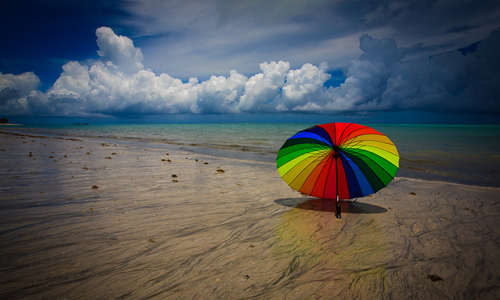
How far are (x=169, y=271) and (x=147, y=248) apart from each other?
95 centimetres

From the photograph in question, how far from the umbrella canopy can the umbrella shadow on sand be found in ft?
3.56

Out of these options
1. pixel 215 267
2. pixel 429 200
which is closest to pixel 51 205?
pixel 215 267

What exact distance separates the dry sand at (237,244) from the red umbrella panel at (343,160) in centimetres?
92

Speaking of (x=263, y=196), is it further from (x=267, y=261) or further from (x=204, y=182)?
(x=267, y=261)

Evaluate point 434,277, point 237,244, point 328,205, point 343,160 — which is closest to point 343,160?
point 343,160

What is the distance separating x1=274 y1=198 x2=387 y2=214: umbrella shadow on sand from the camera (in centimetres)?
689

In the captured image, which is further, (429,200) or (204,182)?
(204,182)

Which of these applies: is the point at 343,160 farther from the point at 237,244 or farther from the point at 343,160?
the point at 237,244

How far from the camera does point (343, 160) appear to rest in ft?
19.4

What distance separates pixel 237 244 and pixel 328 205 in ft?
12.0

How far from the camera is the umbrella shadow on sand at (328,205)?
689cm

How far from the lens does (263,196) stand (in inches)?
325

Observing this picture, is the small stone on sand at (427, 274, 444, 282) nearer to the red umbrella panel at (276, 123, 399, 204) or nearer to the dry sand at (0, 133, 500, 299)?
the dry sand at (0, 133, 500, 299)

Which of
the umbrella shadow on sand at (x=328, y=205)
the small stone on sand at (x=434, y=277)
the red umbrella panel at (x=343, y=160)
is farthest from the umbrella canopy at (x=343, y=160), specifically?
the small stone on sand at (x=434, y=277)
